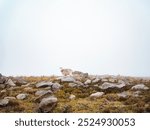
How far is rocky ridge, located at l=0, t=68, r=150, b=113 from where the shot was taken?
12.9ft

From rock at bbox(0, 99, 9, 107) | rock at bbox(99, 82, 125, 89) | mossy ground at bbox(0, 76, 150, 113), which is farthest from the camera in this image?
rock at bbox(99, 82, 125, 89)

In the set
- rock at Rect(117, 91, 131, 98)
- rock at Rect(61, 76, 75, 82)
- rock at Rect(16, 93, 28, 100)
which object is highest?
rock at Rect(61, 76, 75, 82)

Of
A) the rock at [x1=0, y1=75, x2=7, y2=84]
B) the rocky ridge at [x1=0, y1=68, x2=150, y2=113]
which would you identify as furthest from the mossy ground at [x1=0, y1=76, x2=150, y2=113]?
the rock at [x1=0, y1=75, x2=7, y2=84]

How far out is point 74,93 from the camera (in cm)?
411

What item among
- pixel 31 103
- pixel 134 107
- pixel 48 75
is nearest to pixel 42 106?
pixel 31 103

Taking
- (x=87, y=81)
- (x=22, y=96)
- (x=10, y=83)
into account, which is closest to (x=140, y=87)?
(x=87, y=81)

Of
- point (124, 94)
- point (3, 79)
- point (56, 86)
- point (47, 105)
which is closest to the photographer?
point (47, 105)

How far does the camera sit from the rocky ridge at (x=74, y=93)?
3.94 metres

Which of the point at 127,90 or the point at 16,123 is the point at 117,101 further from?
the point at 16,123

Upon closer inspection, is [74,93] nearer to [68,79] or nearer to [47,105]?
[68,79]

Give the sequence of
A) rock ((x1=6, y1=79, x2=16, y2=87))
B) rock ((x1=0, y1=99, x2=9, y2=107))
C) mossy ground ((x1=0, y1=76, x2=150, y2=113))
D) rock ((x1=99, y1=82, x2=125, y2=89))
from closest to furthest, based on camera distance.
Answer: mossy ground ((x1=0, y1=76, x2=150, y2=113))
rock ((x1=0, y1=99, x2=9, y2=107))
rock ((x1=99, y1=82, x2=125, y2=89))
rock ((x1=6, y1=79, x2=16, y2=87))

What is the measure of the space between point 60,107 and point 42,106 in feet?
0.49

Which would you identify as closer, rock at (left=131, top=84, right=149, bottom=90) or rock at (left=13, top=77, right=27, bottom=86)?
rock at (left=131, top=84, right=149, bottom=90)

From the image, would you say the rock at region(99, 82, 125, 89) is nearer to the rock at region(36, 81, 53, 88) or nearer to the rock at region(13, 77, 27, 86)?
the rock at region(36, 81, 53, 88)
